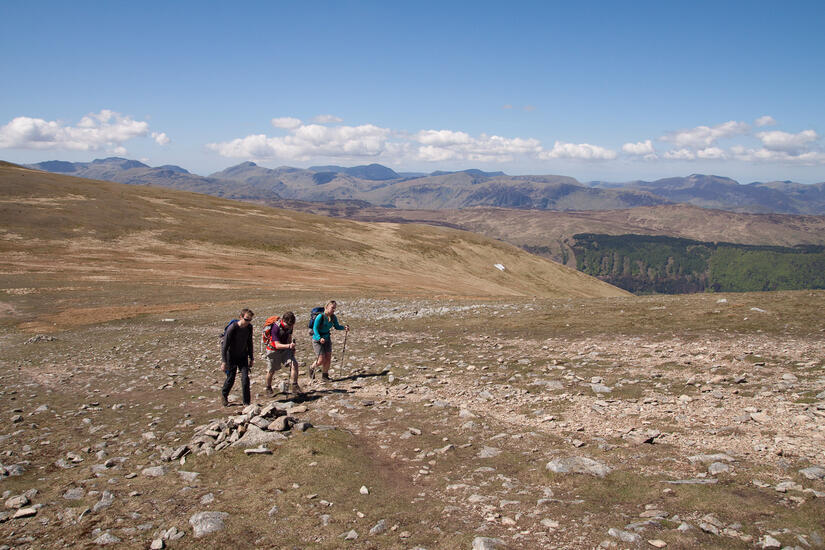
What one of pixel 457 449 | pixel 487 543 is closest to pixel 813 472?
pixel 487 543

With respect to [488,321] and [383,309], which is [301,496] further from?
[383,309]

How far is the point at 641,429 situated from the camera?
12.3m

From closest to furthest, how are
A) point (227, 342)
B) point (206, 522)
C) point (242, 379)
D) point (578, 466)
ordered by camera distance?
point (206, 522) → point (578, 466) → point (227, 342) → point (242, 379)

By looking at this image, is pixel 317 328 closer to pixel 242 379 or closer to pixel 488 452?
pixel 242 379

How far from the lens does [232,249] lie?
347 ft

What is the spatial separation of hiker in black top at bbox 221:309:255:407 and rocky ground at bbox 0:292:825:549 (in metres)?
0.93

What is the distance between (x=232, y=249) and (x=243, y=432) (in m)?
100.0

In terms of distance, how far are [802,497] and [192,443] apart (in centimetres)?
1346

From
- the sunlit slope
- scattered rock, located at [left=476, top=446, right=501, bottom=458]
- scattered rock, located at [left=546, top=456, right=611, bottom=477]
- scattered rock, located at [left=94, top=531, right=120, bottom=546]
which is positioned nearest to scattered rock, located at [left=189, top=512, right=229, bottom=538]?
scattered rock, located at [left=94, top=531, right=120, bottom=546]

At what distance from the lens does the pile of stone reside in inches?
488

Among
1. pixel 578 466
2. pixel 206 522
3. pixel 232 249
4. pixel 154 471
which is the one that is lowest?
pixel 232 249

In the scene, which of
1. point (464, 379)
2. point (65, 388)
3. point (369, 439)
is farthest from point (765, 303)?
point (65, 388)

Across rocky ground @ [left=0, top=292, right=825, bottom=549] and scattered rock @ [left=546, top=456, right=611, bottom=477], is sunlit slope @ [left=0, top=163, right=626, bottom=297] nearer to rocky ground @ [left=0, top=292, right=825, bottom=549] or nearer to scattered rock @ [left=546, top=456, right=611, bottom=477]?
rocky ground @ [left=0, top=292, right=825, bottom=549]

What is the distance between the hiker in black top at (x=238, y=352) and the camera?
16.6 meters
